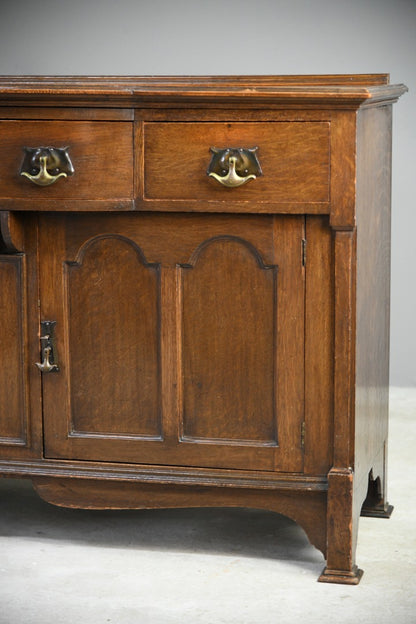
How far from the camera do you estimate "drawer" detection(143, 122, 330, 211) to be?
215 cm

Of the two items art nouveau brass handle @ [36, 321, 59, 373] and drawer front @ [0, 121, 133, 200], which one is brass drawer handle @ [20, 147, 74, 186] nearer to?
drawer front @ [0, 121, 133, 200]

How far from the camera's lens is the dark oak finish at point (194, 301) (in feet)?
7.11

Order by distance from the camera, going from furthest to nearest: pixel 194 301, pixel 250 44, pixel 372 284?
1. pixel 250 44
2. pixel 372 284
3. pixel 194 301

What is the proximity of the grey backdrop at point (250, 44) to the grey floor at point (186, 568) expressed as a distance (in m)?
1.22

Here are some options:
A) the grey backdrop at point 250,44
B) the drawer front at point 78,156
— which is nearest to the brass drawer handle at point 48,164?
the drawer front at point 78,156

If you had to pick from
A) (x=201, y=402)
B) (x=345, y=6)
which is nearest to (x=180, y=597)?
(x=201, y=402)

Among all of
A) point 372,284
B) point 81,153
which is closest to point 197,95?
point 81,153

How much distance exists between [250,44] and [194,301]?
1680mm

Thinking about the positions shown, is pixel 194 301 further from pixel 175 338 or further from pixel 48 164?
pixel 48 164

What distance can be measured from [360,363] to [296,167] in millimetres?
411

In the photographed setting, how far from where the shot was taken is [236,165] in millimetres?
2160

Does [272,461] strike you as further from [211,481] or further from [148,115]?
[148,115]

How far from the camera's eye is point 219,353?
227 cm

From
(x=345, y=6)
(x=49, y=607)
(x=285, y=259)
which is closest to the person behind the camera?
(x=49, y=607)
